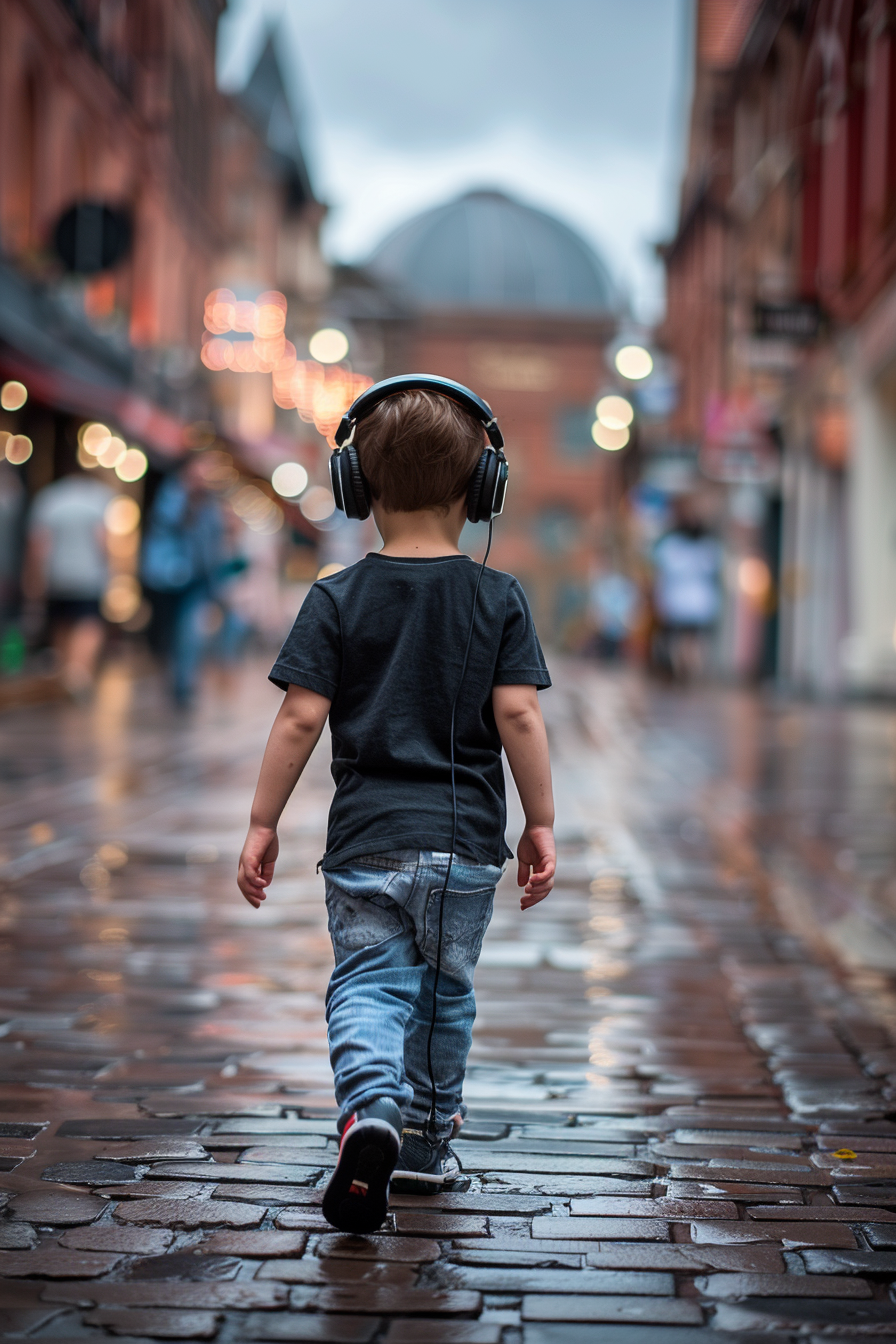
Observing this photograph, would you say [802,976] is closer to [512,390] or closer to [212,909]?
[212,909]

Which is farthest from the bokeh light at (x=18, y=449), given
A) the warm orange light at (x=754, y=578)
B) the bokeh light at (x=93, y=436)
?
the warm orange light at (x=754, y=578)

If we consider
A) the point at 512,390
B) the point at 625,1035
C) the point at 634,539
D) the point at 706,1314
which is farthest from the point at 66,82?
the point at 512,390

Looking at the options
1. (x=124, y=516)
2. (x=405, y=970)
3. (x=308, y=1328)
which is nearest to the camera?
(x=308, y=1328)

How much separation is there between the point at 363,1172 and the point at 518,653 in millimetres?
848

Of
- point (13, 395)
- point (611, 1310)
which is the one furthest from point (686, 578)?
point (611, 1310)

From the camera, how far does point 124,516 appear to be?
24.5 meters

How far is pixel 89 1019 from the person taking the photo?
3723 millimetres

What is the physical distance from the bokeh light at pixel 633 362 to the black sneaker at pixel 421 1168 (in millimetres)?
23561

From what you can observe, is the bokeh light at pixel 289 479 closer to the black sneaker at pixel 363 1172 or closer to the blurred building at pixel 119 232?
the blurred building at pixel 119 232

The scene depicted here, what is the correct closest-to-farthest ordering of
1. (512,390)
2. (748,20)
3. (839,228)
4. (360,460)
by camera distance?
(360,460)
(839,228)
(748,20)
(512,390)

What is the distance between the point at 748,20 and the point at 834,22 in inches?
532

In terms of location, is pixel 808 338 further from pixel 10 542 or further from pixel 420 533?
pixel 420 533

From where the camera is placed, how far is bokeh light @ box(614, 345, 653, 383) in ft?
83.8

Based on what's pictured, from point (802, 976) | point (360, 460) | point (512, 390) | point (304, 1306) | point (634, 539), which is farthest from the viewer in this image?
point (512, 390)
